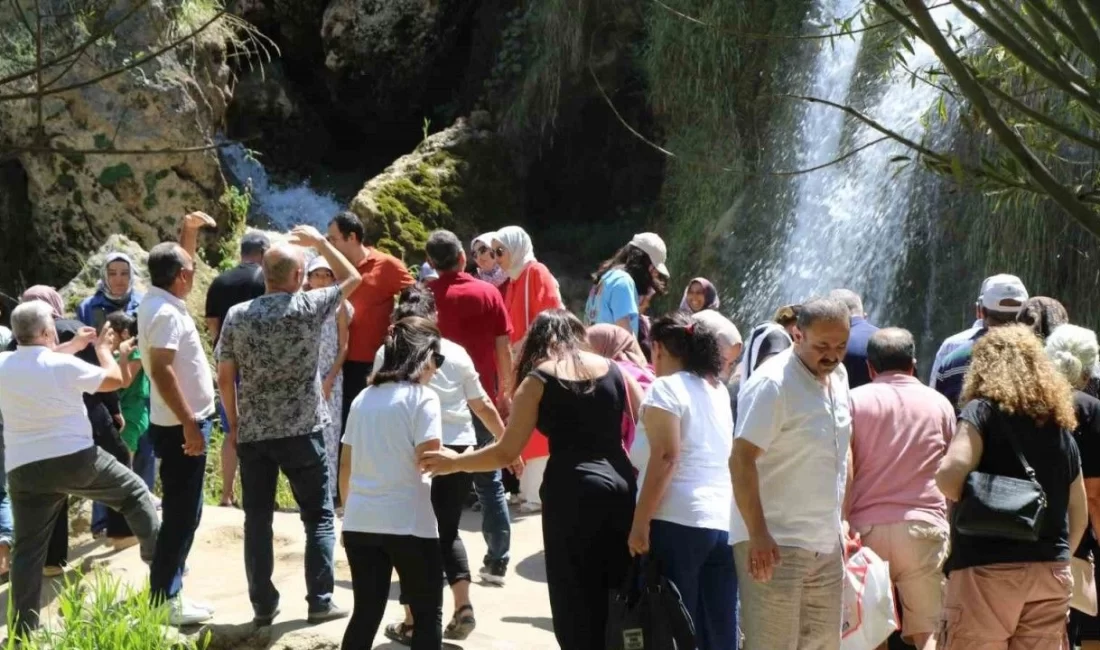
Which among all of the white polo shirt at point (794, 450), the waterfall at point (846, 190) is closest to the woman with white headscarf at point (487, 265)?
the white polo shirt at point (794, 450)

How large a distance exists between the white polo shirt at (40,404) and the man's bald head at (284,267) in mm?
1044

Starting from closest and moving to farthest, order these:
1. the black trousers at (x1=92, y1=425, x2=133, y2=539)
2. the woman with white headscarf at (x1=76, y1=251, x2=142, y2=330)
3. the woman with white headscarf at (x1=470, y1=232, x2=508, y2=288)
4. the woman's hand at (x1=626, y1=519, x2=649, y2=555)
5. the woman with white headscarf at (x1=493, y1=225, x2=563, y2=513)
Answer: the woman's hand at (x1=626, y1=519, x2=649, y2=555), the black trousers at (x1=92, y1=425, x2=133, y2=539), the woman with white headscarf at (x1=493, y1=225, x2=563, y2=513), the woman with white headscarf at (x1=76, y1=251, x2=142, y2=330), the woman with white headscarf at (x1=470, y1=232, x2=508, y2=288)

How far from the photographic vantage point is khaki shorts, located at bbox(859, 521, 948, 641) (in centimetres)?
539

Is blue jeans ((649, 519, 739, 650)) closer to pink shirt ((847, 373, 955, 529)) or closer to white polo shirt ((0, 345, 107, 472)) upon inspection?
pink shirt ((847, 373, 955, 529))

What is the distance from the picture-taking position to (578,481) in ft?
16.7

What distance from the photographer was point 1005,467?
15.7 feet

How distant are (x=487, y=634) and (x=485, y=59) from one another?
40.3 feet

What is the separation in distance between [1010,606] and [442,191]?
10759mm

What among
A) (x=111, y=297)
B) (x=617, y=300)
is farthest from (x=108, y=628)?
(x=617, y=300)

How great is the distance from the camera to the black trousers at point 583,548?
509 centimetres

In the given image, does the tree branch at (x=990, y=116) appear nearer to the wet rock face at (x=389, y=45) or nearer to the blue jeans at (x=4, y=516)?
the blue jeans at (x=4, y=516)

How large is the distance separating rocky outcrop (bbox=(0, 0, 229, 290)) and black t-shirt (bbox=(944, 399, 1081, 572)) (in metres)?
9.14

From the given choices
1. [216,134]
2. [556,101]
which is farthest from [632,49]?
[216,134]

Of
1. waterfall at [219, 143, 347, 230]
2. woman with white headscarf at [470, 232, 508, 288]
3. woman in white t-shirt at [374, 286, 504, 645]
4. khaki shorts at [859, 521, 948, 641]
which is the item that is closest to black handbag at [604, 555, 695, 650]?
khaki shorts at [859, 521, 948, 641]
